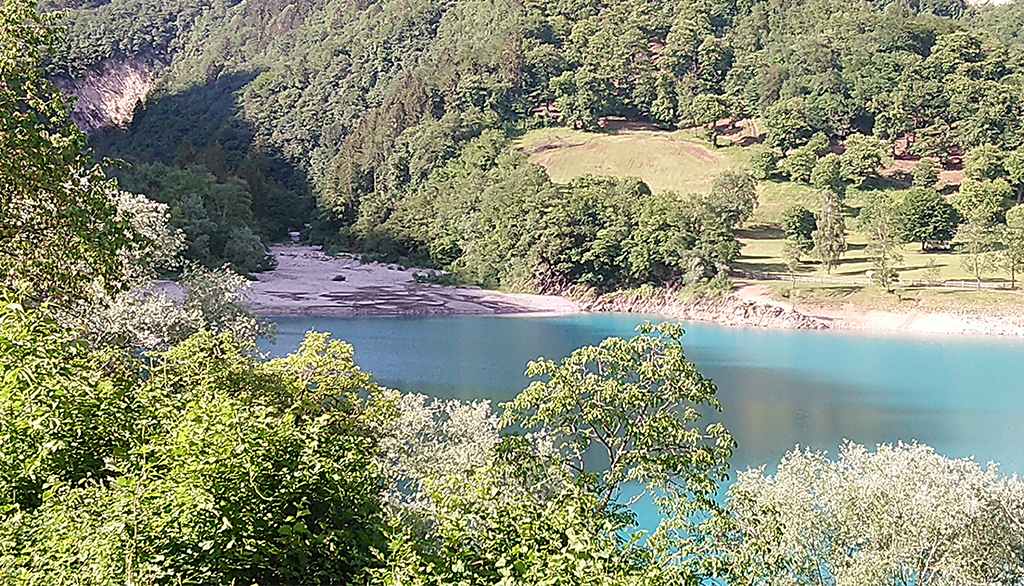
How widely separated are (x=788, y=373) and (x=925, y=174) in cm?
4930

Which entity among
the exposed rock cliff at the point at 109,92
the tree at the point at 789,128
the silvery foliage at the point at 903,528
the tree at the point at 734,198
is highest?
the exposed rock cliff at the point at 109,92

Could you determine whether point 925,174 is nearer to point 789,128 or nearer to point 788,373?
point 789,128

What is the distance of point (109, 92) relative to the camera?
142125mm

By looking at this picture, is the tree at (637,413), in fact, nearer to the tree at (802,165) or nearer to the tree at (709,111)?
the tree at (802,165)

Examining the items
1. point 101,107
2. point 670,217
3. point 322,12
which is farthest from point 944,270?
point 322,12

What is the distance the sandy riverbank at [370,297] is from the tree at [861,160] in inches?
1428

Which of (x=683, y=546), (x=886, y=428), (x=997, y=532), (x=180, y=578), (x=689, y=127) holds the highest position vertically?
(x=689, y=127)

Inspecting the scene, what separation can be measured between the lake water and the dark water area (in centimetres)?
6

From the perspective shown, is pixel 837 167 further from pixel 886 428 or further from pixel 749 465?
pixel 749 465

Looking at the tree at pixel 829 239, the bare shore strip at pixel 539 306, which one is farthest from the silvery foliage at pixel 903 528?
the tree at pixel 829 239

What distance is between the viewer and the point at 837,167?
83.8 metres

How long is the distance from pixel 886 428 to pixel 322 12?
166m

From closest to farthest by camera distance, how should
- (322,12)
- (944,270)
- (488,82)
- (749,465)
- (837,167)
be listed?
(749,465) < (944,270) < (837,167) < (488,82) < (322,12)

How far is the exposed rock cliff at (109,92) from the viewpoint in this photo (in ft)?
427
